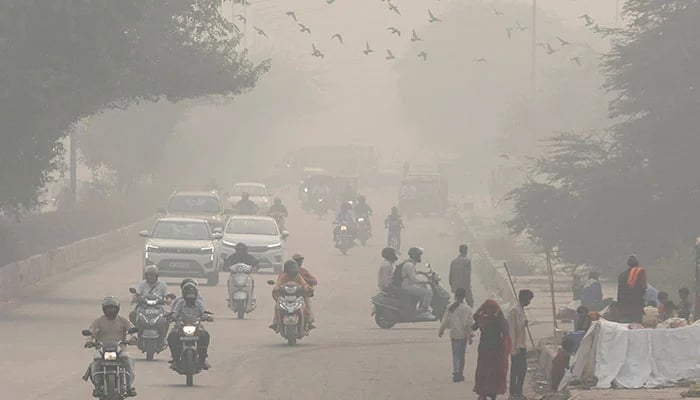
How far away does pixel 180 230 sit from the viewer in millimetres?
43500

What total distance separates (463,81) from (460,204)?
60.4 meters

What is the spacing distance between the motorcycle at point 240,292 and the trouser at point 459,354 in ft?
29.9

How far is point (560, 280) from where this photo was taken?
45688mm

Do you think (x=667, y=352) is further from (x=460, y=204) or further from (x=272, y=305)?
(x=460, y=204)

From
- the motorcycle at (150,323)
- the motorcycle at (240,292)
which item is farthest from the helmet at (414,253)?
the motorcycle at (150,323)

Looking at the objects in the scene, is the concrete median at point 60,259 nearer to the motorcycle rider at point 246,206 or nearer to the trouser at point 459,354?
the motorcycle rider at point 246,206

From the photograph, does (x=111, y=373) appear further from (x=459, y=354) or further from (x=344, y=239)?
(x=344, y=239)

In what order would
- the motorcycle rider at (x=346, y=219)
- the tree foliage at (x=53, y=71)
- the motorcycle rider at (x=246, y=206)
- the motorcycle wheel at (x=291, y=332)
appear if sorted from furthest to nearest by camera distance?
1. the motorcycle rider at (x=246, y=206)
2. the motorcycle rider at (x=346, y=219)
3. the tree foliage at (x=53, y=71)
4. the motorcycle wheel at (x=291, y=332)

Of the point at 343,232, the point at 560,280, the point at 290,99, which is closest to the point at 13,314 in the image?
the point at 560,280

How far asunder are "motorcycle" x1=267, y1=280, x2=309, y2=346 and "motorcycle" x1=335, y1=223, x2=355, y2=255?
2791 centimetres

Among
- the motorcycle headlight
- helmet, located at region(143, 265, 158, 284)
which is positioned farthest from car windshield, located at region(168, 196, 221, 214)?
the motorcycle headlight

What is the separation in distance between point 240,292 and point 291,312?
16.4 feet

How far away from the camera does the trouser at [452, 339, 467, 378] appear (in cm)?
2478

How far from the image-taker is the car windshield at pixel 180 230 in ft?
141
